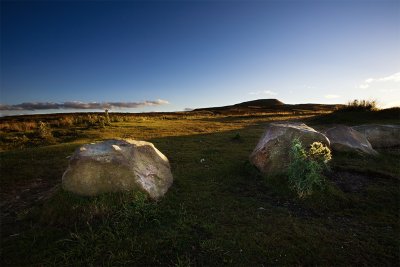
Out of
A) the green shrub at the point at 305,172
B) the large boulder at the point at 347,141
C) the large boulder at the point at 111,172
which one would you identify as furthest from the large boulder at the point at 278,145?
the large boulder at the point at 111,172

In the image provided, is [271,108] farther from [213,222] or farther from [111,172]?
[213,222]

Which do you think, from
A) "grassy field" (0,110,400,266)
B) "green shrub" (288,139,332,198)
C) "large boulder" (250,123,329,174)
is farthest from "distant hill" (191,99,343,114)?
"green shrub" (288,139,332,198)

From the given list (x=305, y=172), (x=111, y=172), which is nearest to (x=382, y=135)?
(x=305, y=172)

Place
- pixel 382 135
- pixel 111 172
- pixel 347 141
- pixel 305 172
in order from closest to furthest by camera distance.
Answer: pixel 111 172 → pixel 305 172 → pixel 347 141 → pixel 382 135

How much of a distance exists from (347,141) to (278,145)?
4.09m

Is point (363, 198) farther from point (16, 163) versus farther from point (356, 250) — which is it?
point (16, 163)

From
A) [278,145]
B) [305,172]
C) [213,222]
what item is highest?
[278,145]

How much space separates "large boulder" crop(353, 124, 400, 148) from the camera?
12.3 m

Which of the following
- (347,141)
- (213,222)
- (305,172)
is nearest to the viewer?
(213,222)

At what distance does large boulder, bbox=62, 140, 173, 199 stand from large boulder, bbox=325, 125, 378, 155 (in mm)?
7105

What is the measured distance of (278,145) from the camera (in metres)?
8.59

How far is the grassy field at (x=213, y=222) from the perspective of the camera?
497 centimetres

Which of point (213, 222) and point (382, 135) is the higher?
point (382, 135)

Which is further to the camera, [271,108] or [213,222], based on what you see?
[271,108]
